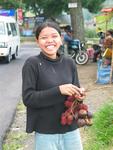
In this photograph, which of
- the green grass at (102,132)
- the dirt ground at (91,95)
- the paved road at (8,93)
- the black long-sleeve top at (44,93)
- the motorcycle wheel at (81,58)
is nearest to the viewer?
the black long-sleeve top at (44,93)

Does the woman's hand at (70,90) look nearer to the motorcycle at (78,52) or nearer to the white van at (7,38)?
the motorcycle at (78,52)

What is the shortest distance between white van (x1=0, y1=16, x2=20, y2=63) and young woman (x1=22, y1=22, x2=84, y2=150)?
1702 cm

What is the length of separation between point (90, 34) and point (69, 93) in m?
49.2

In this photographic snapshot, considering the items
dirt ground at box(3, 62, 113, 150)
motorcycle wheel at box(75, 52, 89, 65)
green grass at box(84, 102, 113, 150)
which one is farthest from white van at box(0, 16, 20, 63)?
green grass at box(84, 102, 113, 150)

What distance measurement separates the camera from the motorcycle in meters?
19.2

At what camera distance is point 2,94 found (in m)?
12.1

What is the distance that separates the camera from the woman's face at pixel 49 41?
3.73 meters

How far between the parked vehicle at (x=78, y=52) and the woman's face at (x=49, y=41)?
15421 millimetres

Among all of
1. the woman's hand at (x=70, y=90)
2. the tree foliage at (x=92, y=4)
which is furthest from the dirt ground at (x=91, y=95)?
the tree foliage at (x=92, y=4)

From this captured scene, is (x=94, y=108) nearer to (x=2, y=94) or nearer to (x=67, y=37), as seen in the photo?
(x=2, y=94)

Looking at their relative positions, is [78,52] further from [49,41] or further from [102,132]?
[49,41]

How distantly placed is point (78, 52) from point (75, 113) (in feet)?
51.6

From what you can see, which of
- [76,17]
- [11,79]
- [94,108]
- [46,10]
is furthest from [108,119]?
[46,10]

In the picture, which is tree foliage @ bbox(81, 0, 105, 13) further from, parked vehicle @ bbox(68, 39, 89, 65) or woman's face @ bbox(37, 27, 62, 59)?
woman's face @ bbox(37, 27, 62, 59)
